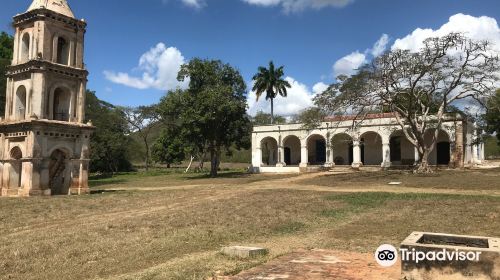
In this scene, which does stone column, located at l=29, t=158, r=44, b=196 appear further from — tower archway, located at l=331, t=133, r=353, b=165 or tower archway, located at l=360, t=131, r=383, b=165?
tower archway, located at l=360, t=131, r=383, b=165

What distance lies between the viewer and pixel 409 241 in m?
6.14

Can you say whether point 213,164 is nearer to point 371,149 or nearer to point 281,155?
point 281,155

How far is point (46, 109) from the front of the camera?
23.7 metres

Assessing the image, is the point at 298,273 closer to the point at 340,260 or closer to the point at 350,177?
the point at 340,260

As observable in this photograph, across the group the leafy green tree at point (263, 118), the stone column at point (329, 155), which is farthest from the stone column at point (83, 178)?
the leafy green tree at point (263, 118)

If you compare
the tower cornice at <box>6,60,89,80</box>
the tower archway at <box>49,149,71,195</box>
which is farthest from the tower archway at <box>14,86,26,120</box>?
the tower archway at <box>49,149,71,195</box>

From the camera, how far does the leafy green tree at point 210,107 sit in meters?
35.5

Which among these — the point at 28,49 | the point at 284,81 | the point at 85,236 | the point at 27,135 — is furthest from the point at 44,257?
the point at 284,81

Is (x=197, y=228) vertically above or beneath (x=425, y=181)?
beneath

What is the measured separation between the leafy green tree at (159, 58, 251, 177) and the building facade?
161 inches

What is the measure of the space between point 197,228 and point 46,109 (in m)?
16.0

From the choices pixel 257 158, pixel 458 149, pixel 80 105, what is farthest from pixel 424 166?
pixel 80 105

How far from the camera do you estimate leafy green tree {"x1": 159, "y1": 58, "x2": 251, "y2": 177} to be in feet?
116

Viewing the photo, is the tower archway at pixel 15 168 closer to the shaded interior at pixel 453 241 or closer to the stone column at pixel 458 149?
the shaded interior at pixel 453 241
